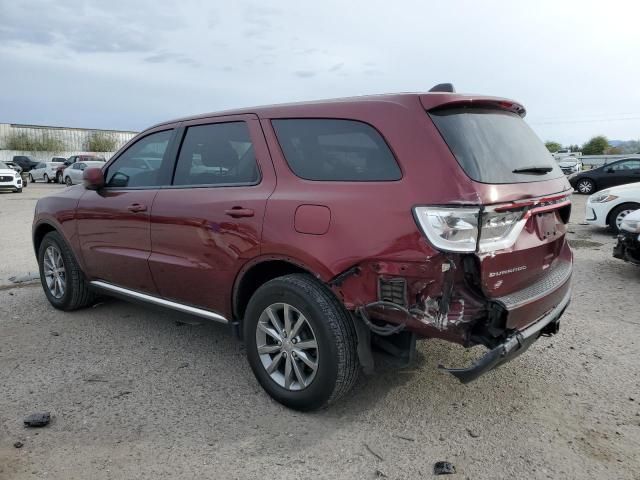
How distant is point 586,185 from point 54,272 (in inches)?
732

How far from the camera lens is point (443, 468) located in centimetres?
257

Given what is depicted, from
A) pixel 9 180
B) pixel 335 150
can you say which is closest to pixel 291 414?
pixel 335 150

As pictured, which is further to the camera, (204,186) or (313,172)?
(204,186)

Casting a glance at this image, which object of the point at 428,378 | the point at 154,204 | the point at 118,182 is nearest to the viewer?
the point at 428,378

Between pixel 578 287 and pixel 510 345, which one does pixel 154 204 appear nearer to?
pixel 510 345

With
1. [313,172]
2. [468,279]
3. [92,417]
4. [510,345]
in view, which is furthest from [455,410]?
[92,417]

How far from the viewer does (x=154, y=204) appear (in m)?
3.87

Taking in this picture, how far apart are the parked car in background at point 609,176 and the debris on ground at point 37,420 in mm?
17456

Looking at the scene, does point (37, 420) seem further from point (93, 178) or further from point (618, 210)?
point (618, 210)

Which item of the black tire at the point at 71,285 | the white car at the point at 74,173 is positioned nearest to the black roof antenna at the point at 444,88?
the black tire at the point at 71,285

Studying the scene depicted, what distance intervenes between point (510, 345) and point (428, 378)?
1.10m

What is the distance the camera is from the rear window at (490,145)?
2645 mm

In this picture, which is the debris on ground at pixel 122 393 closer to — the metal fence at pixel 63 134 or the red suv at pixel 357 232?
the red suv at pixel 357 232

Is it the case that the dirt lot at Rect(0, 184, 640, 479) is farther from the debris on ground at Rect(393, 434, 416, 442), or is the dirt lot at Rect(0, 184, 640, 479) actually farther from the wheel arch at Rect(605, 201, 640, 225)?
the wheel arch at Rect(605, 201, 640, 225)
